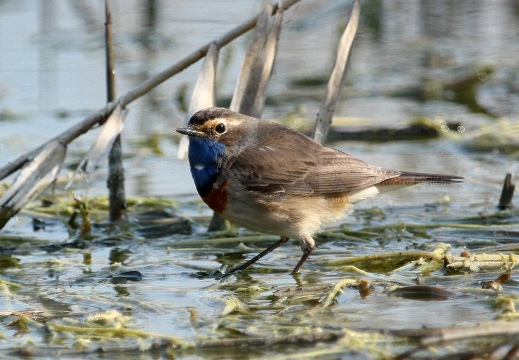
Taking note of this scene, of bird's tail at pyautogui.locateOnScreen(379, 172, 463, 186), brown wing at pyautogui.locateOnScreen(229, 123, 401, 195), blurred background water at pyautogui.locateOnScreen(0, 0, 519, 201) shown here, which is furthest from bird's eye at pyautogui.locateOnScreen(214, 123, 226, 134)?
blurred background water at pyautogui.locateOnScreen(0, 0, 519, 201)

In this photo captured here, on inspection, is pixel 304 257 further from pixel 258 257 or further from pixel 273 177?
pixel 273 177

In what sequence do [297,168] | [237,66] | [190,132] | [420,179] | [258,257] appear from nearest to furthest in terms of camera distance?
[190,132], [258,257], [297,168], [420,179], [237,66]

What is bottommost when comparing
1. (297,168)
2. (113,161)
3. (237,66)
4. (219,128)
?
(113,161)

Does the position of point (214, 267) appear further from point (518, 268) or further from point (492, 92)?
point (492, 92)

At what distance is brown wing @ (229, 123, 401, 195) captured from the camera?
6355 mm

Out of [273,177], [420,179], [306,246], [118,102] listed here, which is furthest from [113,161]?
[420,179]

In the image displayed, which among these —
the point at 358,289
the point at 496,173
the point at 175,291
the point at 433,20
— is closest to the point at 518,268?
the point at 358,289

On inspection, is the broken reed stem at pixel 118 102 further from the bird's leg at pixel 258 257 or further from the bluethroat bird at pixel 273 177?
the bird's leg at pixel 258 257

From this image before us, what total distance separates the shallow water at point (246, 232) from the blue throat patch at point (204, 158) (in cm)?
56

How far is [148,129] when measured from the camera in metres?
9.99

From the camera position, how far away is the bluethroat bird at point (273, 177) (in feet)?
20.5

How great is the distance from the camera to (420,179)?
669cm

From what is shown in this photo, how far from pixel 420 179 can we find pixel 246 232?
1.37m

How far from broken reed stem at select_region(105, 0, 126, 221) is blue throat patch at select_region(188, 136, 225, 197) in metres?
0.87
